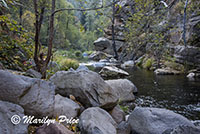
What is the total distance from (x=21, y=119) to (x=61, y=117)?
3.03ft

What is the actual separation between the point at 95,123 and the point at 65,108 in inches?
30.6

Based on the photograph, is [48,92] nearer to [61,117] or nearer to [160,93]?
[61,117]

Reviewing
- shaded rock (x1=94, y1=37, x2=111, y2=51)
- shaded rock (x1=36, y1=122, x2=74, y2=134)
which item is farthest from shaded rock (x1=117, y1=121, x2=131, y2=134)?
shaded rock (x1=94, y1=37, x2=111, y2=51)

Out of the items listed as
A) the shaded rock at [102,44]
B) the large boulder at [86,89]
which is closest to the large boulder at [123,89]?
the large boulder at [86,89]

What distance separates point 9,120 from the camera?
1.73 metres

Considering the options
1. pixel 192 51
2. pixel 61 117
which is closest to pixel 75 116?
pixel 61 117

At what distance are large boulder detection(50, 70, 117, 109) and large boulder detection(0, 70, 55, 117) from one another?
1.14 m

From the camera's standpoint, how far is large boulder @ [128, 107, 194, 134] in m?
2.83

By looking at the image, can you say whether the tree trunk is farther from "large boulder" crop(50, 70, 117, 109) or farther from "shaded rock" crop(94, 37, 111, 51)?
"shaded rock" crop(94, 37, 111, 51)

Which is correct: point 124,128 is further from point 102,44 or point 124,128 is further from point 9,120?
point 102,44

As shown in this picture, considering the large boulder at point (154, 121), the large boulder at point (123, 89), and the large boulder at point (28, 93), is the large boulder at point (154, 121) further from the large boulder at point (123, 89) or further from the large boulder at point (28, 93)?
the large boulder at point (123, 89)

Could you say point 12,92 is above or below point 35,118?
above

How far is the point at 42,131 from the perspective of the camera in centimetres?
194

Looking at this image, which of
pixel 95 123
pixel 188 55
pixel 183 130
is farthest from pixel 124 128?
pixel 188 55
